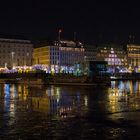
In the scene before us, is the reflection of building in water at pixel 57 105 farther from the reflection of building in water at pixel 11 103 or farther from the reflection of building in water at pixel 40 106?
the reflection of building in water at pixel 11 103

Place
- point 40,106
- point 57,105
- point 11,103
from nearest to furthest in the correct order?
point 40,106
point 57,105
point 11,103

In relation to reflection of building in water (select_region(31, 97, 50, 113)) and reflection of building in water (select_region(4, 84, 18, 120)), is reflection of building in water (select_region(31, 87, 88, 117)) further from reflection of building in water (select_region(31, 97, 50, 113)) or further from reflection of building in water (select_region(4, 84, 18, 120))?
reflection of building in water (select_region(4, 84, 18, 120))

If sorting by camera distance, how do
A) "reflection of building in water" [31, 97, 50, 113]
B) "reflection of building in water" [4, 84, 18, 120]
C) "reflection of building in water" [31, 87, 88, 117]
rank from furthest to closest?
"reflection of building in water" [31, 97, 50, 113], "reflection of building in water" [31, 87, 88, 117], "reflection of building in water" [4, 84, 18, 120]

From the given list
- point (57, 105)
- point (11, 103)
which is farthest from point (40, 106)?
point (11, 103)

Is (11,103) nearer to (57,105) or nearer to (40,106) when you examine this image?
(40,106)

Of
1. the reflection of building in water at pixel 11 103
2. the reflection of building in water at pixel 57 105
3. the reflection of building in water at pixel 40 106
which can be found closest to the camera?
the reflection of building in water at pixel 11 103

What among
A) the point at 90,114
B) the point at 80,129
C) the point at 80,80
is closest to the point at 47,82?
the point at 80,80

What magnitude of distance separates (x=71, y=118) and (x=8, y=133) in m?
5.95

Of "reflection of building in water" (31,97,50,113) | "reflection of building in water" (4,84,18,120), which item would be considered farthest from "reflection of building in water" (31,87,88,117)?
"reflection of building in water" (4,84,18,120)

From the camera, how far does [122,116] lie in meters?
22.7

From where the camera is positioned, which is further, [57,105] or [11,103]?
[11,103]

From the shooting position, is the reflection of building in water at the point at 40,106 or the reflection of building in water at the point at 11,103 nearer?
the reflection of building in water at the point at 11,103

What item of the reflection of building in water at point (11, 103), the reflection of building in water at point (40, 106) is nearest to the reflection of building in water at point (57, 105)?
the reflection of building in water at point (40, 106)

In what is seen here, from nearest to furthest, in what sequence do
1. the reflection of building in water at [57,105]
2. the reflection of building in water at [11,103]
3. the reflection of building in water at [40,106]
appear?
the reflection of building in water at [11,103], the reflection of building in water at [57,105], the reflection of building in water at [40,106]
